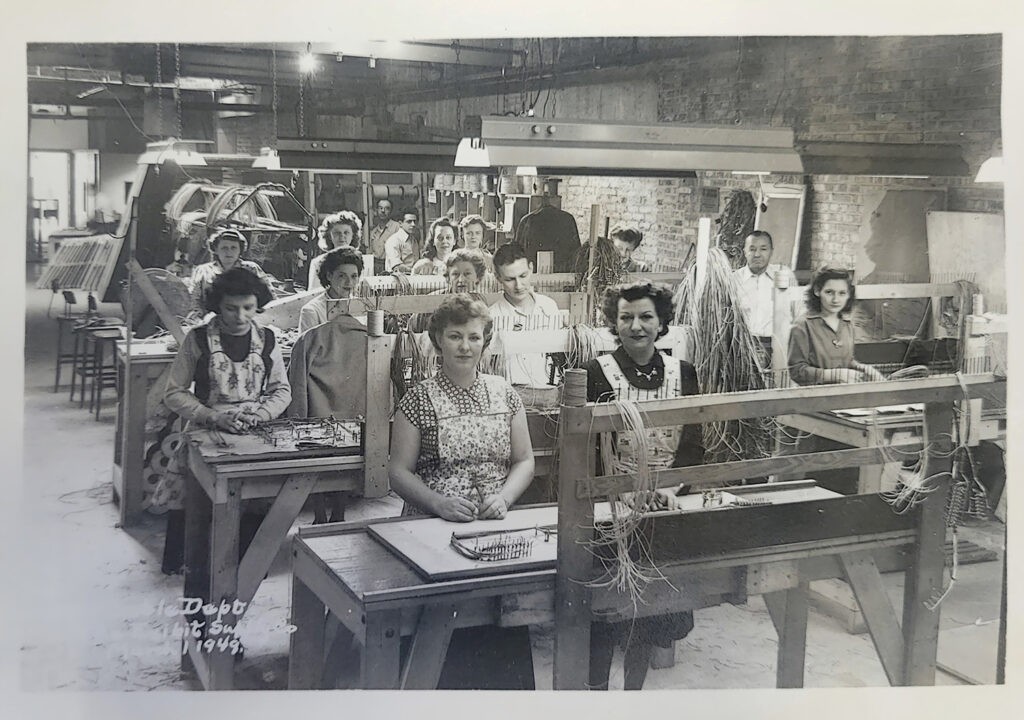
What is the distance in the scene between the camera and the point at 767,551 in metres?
2.77

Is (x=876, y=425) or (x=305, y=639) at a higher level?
(x=876, y=425)

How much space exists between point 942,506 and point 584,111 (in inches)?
59.5

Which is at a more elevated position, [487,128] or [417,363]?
[487,128]

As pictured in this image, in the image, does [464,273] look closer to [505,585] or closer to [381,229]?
[381,229]

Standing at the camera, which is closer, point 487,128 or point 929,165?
point 487,128

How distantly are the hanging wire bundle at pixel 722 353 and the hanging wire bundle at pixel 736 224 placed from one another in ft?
0.12

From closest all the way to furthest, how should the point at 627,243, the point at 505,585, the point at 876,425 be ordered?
the point at 505,585
the point at 627,243
the point at 876,425

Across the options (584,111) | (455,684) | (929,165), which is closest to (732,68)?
(584,111)

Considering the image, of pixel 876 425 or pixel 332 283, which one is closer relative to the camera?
pixel 332 283

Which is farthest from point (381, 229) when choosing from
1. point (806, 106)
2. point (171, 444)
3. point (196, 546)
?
point (806, 106)

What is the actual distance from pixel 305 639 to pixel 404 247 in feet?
3.53

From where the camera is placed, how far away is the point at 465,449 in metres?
2.69

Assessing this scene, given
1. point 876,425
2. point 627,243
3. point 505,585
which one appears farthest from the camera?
point 876,425
